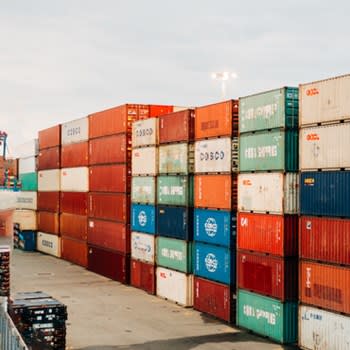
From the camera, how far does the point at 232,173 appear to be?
1181 inches

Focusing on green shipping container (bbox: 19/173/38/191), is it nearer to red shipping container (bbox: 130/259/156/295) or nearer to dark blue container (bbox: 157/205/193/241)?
red shipping container (bbox: 130/259/156/295)

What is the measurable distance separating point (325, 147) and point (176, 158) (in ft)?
41.8

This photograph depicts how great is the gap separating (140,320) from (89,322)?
2.45m

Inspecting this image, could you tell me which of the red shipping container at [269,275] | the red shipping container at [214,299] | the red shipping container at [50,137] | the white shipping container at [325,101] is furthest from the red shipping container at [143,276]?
the red shipping container at [50,137]

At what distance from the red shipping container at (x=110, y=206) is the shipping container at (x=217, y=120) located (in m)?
11.0

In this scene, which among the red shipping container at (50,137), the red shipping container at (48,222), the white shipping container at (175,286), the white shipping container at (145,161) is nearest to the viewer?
the white shipping container at (175,286)

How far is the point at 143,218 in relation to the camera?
129 ft

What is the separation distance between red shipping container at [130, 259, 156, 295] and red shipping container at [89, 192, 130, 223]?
3.47 m

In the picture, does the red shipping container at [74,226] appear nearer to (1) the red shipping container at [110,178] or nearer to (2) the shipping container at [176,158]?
(1) the red shipping container at [110,178]

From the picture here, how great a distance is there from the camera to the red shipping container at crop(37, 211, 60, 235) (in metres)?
58.1

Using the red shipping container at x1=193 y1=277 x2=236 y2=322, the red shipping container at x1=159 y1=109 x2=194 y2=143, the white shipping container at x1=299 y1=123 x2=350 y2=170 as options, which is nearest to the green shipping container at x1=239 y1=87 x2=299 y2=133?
the white shipping container at x1=299 y1=123 x2=350 y2=170

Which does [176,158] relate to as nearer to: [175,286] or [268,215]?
[175,286]

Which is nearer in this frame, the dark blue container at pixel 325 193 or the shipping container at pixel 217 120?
the dark blue container at pixel 325 193

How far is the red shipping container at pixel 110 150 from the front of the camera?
42.0 m
